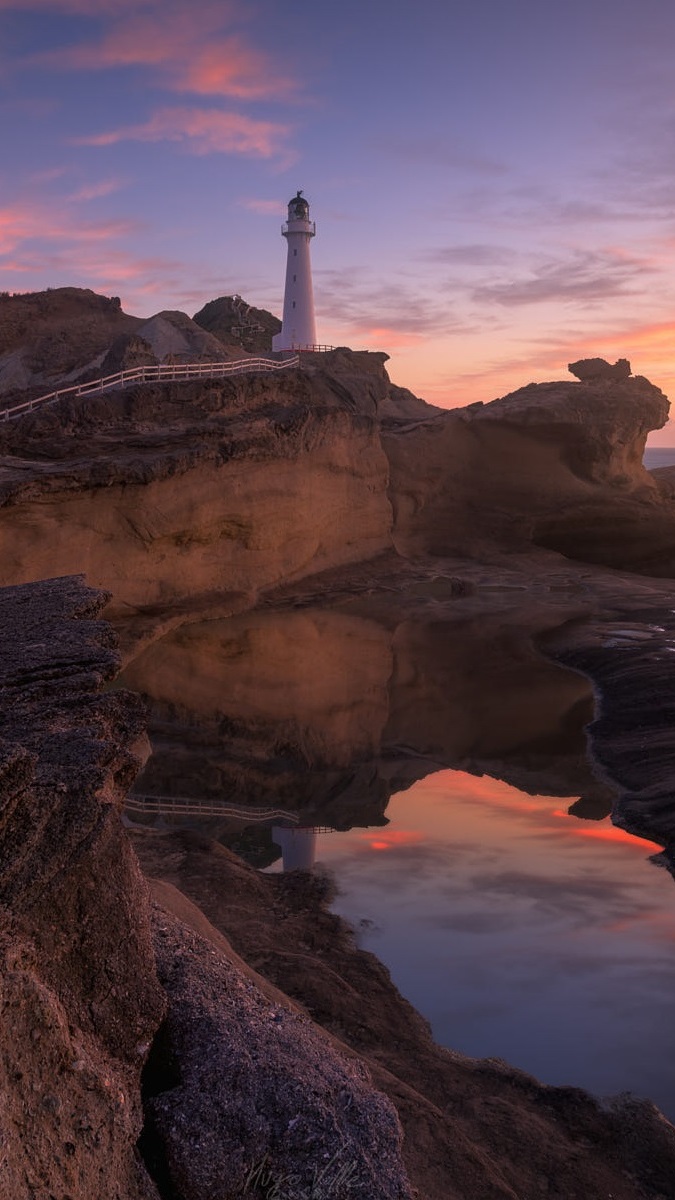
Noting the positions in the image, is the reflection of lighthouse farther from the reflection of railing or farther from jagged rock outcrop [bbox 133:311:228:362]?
jagged rock outcrop [bbox 133:311:228:362]

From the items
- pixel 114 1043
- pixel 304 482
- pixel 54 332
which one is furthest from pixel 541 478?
pixel 114 1043

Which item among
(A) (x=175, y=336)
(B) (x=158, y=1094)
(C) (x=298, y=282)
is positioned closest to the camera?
(B) (x=158, y=1094)

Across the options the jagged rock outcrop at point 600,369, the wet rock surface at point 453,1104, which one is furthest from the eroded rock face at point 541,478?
the wet rock surface at point 453,1104

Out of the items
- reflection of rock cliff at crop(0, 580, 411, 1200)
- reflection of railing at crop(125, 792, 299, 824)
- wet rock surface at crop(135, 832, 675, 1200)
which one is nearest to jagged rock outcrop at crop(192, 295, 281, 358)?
reflection of railing at crop(125, 792, 299, 824)

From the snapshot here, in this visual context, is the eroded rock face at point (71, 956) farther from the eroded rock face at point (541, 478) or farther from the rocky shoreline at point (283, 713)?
the eroded rock face at point (541, 478)

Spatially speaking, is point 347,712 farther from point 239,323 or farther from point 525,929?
point 239,323

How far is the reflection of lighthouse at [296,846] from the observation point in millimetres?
13367

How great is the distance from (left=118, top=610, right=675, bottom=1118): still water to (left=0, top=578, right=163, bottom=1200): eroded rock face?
4590 millimetres

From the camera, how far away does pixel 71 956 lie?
5301 mm

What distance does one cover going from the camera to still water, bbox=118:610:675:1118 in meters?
9.68

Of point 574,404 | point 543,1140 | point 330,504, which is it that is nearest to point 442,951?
point 543,1140

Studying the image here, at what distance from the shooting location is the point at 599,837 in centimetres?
1468

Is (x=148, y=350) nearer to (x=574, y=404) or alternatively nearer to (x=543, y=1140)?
(x=574, y=404)

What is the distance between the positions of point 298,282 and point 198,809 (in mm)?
45824
